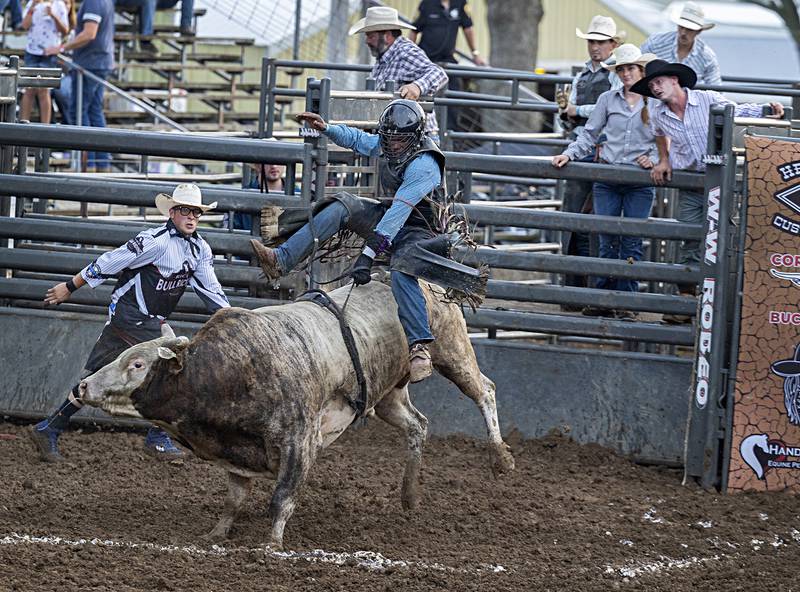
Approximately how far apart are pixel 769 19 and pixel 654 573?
→ 72.4ft

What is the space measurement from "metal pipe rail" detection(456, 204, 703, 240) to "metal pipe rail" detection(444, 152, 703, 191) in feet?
0.86

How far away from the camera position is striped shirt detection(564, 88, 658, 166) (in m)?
9.31

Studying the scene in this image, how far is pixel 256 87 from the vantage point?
1997 cm

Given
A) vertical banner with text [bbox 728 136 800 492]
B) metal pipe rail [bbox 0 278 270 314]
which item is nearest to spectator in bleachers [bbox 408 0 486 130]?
metal pipe rail [bbox 0 278 270 314]

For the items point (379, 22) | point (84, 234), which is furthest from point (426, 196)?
point (379, 22)

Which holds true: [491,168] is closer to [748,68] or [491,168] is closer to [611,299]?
[611,299]

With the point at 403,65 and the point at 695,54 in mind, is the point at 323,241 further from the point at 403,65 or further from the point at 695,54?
the point at 695,54

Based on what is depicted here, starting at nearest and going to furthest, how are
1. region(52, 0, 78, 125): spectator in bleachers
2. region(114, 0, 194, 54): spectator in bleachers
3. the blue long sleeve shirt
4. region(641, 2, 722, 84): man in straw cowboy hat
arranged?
the blue long sleeve shirt, region(641, 2, 722, 84): man in straw cowboy hat, region(52, 0, 78, 125): spectator in bleachers, region(114, 0, 194, 54): spectator in bleachers

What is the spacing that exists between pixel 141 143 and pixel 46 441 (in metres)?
2.07

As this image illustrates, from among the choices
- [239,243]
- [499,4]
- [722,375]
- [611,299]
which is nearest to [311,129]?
[239,243]

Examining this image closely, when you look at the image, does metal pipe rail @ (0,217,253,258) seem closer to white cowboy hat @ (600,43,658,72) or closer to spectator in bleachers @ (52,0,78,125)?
white cowboy hat @ (600,43,658,72)

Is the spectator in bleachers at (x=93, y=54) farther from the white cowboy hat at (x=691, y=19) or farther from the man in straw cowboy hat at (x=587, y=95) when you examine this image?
the white cowboy hat at (x=691, y=19)

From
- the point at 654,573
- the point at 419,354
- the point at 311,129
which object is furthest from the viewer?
the point at 311,129

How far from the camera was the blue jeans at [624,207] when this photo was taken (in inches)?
369
